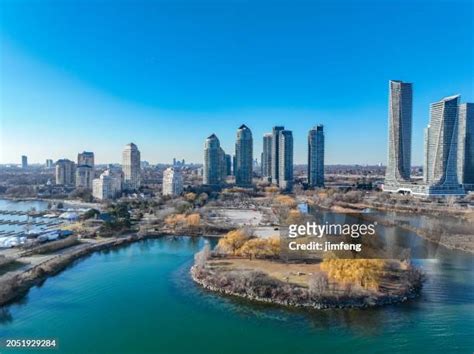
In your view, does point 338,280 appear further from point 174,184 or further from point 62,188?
point 62,188

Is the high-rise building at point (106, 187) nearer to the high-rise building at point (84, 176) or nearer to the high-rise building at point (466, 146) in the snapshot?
the high-rise building at point (84, 176)

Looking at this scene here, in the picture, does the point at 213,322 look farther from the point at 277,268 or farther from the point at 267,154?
the point at 267,154

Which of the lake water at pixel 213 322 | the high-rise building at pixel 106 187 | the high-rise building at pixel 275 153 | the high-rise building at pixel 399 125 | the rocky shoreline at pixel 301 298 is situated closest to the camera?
the lake water at pixel 213 322

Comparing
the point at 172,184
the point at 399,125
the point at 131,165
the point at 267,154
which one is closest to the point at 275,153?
the point at 267,154

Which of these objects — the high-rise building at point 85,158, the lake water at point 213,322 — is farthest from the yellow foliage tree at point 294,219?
the high-rise building at point 85,158

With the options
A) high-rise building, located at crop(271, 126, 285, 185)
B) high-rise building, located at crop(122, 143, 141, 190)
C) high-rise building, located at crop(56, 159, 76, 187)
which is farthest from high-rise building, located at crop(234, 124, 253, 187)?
high-rise building, located at crop(56, 159, 76, 187)

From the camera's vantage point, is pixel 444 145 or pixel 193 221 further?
pixel 444 145

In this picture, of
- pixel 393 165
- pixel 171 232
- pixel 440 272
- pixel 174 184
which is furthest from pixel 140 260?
pixel 393 165
